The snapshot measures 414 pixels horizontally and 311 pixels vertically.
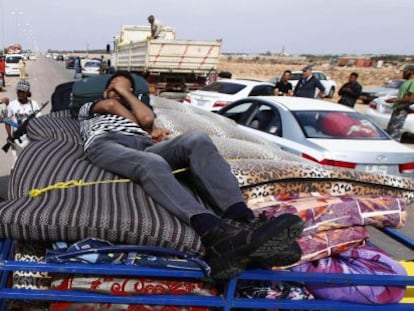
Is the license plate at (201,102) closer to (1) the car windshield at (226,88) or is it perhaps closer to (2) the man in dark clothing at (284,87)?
(1) the car windshield at (226,88)

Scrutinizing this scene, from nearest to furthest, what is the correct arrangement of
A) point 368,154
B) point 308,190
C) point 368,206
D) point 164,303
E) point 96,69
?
point 164,303 < point 368,206 < point 308,190 < point 368,154 < point 96,69

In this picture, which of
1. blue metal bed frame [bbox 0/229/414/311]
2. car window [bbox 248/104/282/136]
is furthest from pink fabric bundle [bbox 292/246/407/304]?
car window [bbox 248/104/282/136]

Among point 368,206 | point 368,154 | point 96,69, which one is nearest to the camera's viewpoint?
point 368,206

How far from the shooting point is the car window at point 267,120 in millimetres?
5809

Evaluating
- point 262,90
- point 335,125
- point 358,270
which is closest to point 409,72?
point 262,90

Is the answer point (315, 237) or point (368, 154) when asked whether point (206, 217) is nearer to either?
point (315, 237)

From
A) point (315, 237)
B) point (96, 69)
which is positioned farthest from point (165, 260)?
point (96, 69)

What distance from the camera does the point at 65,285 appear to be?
6.04 ft

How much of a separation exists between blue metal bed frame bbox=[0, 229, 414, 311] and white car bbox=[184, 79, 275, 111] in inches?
373

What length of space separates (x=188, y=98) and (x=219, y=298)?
422 inches

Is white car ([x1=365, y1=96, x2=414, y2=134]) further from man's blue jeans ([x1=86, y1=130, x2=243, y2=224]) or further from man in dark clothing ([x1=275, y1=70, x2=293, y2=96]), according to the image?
man's blue jeans ([x1=86, y1=130, x2=243, y2=224])

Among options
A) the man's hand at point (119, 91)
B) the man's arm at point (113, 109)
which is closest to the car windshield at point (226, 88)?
the man's hand at point (119, 91)

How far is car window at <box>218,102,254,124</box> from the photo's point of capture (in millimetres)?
6609

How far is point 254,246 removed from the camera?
5.76 ft
